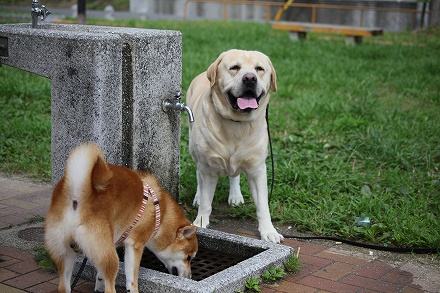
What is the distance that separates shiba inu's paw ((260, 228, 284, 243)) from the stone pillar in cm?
88

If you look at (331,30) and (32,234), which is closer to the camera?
(32,234)

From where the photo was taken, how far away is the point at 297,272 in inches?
175

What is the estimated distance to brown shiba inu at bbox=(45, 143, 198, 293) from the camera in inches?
133

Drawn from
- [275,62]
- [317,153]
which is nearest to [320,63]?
[275,62]

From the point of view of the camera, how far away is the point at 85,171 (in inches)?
131

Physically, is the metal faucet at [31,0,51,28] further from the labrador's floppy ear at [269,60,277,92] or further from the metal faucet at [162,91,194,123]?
the labrador's floppy ear at [269,60,277,92]

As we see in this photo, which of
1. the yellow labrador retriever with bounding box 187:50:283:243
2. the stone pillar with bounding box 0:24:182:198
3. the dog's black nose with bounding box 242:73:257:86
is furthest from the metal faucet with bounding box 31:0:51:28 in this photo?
the dog's black nose with bounding box 242:73:257:86

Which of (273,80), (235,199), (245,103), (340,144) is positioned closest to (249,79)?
(245,103)

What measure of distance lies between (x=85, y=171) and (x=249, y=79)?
1.77 meters

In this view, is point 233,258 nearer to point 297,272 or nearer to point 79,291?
point 297,272

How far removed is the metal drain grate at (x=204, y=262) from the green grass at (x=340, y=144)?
3.16ft

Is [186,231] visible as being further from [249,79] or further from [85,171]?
[249,79]

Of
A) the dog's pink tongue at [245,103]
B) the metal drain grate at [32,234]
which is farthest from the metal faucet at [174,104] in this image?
the metal drain grate at [32,234]

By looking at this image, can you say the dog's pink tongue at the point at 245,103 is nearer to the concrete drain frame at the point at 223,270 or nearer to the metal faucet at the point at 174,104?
the metal faucet at the point at 174,104
